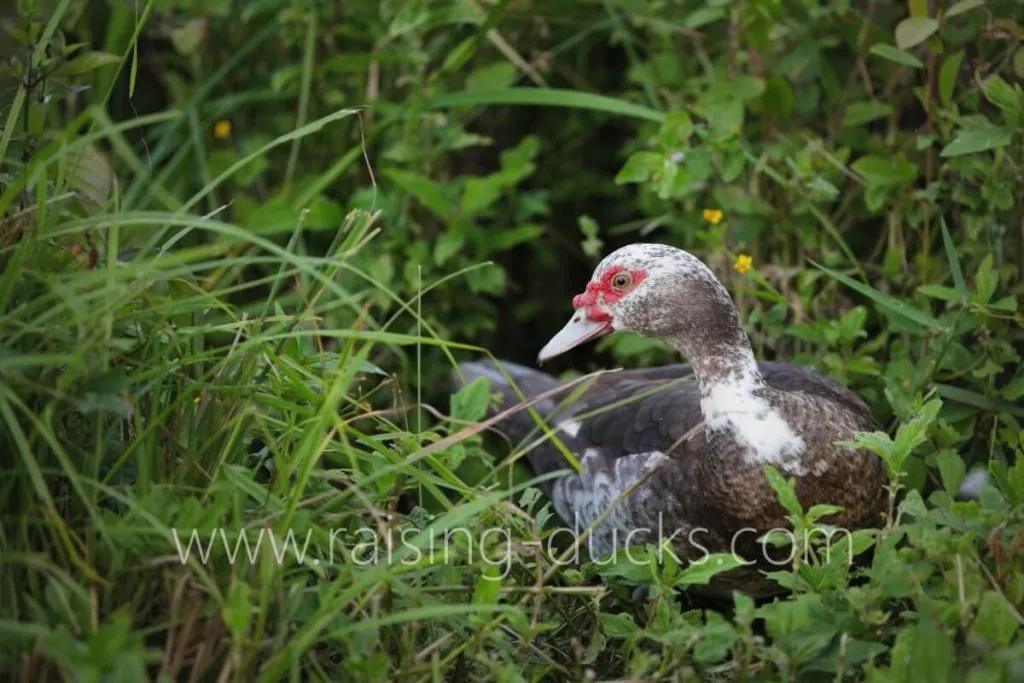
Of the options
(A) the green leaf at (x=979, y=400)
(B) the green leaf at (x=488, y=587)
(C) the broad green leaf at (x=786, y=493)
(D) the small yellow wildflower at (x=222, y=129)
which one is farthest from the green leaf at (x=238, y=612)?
(D) the small yellow wildflower at (x=222, y=129)

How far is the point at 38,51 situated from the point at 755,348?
2036 mm

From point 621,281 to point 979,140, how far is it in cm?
92

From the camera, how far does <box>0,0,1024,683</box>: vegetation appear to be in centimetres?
192

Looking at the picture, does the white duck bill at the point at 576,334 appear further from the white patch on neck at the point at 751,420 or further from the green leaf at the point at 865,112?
the green leaf at the point at 865,112

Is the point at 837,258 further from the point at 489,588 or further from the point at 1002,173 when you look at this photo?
the point at 489,588

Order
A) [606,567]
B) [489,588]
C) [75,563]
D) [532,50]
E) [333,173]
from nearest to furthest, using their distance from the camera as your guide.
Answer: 1. [75,563]
2. [489,588]
3. [606,567]
4. [333,173]
5. [532,50]

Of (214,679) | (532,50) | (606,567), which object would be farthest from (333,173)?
(214,679)

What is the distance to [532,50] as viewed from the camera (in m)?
3.97

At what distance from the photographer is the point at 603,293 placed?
275 cm

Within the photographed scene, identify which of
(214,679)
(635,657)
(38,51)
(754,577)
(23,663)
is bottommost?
(754,577)

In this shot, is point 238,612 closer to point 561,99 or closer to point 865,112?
point 561,99

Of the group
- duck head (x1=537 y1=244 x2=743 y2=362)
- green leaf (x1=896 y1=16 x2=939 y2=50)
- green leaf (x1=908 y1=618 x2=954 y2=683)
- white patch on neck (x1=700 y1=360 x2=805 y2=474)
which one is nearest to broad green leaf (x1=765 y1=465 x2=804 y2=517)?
white patch on neck (x1=700 y1=360 x2=805 y2=474)

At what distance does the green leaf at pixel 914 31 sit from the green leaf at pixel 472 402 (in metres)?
1.33

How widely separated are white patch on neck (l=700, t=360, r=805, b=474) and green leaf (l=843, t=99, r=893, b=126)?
3.49 ft
